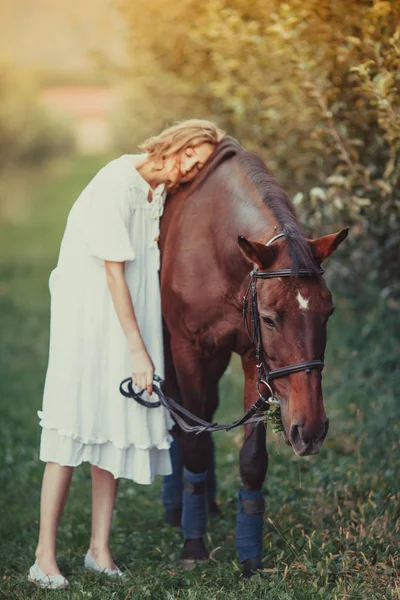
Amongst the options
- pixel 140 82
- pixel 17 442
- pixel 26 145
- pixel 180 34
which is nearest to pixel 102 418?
pixel 17 442

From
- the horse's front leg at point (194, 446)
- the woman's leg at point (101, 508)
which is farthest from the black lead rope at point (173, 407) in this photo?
the woman's leg at point (101, 508)

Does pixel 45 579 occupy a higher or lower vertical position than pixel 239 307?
lower

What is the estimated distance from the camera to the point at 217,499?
15.9ft

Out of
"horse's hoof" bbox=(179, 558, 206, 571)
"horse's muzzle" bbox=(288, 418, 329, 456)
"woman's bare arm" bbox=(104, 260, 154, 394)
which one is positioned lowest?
"horse's hoof" bbox=(179, 558, 206, 571)

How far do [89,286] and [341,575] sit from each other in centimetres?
172

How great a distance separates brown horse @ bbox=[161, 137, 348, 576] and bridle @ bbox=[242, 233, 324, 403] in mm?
19

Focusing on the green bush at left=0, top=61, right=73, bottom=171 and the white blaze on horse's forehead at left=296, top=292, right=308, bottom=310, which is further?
the green bush at left=0, top=61, right=73, bottom=171

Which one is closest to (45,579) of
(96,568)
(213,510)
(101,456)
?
(96,568)

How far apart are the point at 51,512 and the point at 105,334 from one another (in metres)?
0.87

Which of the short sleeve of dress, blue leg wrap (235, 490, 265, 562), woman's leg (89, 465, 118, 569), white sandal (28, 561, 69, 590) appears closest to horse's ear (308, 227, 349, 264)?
the short sleeve of dress

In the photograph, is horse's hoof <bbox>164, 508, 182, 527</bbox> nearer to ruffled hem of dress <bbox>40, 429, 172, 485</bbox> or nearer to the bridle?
ruffled hem of dress <bbox>40, 429, 172, 485</bbox>

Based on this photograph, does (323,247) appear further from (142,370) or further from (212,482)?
(212,482)

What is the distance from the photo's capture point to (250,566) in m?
3.69

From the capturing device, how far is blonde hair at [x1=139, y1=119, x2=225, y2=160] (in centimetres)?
379
